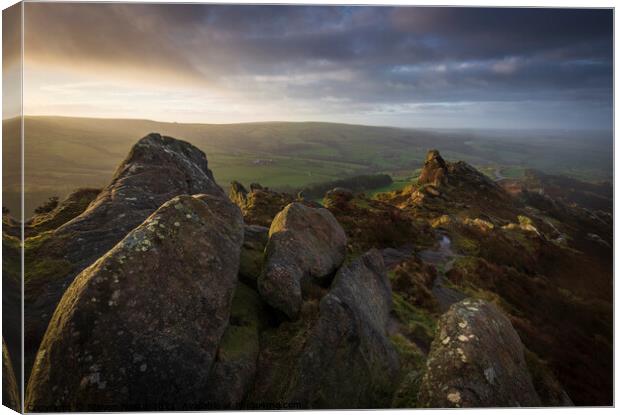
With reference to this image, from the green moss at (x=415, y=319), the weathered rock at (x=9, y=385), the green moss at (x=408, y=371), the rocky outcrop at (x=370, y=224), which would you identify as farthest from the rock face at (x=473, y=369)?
the weathered rock at (x=9, y=385)

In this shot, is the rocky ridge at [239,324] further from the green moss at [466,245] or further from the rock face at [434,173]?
the rock face at [434,173]

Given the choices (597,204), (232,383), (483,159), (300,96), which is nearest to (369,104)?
(300,96)

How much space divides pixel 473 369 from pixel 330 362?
247 centimetres

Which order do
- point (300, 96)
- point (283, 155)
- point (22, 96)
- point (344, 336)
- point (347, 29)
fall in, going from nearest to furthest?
point (344, 336)
point (22, 96)
point (347, 29)
point (300, 96)
point (283, 155)

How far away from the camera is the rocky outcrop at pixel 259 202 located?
634 inches

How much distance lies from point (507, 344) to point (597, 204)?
5119 mm

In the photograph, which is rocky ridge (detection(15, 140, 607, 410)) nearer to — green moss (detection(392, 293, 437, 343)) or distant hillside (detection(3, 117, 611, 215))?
green moss (detection(392, 293, 437, 343))

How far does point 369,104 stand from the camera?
449 inches

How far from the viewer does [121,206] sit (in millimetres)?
8461

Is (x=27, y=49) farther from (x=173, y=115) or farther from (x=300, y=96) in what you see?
(x=300, y=96)

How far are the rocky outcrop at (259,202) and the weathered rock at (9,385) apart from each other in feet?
→ 29.3

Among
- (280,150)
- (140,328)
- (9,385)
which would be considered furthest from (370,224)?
(9,385)

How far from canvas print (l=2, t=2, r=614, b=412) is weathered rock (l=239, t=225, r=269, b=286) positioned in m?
0.07

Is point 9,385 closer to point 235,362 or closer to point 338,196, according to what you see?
point 235,362
